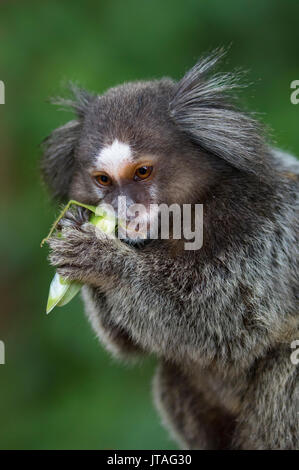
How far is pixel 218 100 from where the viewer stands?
3381 mm

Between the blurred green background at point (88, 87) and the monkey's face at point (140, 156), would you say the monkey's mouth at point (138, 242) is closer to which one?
the monkey's face at point (140, 156)

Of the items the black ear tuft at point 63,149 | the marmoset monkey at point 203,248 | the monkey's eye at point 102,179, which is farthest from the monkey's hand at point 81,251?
the black ear tuft at point 63,149

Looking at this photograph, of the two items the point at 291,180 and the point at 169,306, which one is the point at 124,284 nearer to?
the point at 169,306

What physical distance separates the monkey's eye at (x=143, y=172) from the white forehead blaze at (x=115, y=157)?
0.22 ft

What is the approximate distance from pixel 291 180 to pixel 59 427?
2.88 meters

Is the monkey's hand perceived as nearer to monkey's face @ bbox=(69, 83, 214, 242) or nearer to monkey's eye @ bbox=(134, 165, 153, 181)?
monkey's face @ bbox=(69, 83, 214, 242)

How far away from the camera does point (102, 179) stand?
3.30m

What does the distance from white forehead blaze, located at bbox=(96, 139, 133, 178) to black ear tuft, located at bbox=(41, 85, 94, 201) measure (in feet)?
1.36

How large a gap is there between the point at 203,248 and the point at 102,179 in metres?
0.56

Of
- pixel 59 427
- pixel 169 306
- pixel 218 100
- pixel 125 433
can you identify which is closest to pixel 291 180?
pixel 218 100

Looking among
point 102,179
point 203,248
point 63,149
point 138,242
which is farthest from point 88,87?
point 203,248

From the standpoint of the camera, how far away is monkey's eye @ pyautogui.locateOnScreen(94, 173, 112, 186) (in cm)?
327

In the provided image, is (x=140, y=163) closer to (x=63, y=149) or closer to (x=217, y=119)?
(x=217, y=119)

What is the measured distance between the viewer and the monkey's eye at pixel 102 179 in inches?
129
